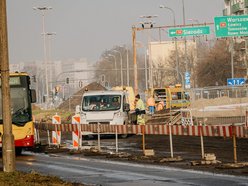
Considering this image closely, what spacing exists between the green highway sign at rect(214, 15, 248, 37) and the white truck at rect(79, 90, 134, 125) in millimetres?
19524

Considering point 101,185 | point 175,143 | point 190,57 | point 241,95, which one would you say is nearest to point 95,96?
point 175,143

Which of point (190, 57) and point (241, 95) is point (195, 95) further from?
point (190, 57)

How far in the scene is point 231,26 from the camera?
60.8 m

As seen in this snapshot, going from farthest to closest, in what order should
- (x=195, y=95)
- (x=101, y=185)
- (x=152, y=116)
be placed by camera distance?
(x=152, y=116), (x=195, y=95), (x=101, y=185)

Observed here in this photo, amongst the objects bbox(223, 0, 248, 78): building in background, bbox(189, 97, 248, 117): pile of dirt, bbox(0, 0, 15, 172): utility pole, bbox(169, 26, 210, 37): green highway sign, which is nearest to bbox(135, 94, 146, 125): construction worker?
bbox(189, 97, 248, 117): pile of dirt

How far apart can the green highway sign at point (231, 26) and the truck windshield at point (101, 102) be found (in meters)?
20.1

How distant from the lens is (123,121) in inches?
1650

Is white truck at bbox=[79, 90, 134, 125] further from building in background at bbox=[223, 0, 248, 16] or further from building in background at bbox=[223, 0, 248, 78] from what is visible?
building in background at bbox=[223, 0, 248, 16]

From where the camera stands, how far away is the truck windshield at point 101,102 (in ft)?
137

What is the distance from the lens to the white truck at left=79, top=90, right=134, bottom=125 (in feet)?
136

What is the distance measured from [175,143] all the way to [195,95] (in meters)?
16.2

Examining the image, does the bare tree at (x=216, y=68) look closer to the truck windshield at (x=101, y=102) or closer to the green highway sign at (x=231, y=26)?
the green highway sign at (x=231, y=26)

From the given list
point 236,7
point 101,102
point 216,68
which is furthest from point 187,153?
point 236,7

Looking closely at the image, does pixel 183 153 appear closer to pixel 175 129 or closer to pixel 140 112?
pixel 175 129
